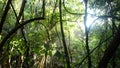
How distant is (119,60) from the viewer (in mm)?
11180

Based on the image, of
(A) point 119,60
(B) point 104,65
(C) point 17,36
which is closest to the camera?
(B) point 104,65

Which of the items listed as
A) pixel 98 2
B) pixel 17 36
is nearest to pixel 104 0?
pixel 98 2

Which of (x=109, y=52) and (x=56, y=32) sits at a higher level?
(x=109, y=52)

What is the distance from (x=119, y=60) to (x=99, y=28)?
2105 mm

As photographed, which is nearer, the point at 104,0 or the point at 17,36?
the point at 17,36

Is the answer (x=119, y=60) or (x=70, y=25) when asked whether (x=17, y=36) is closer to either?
(x=119, y=60)

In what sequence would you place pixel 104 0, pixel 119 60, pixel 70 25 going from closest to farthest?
1. pixel 104 0
2. pixel 119 60
3. pixel 70 25

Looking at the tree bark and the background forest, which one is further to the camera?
the background forest

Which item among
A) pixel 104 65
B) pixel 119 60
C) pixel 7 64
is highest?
pixel 104 65

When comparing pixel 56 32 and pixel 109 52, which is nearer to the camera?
pixel 109 52

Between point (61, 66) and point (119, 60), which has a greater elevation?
point (119, 60)

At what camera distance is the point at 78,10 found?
13938mm

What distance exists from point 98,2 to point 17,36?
3.61 meters

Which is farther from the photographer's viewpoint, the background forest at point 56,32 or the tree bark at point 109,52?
the background forest at point 56,32
